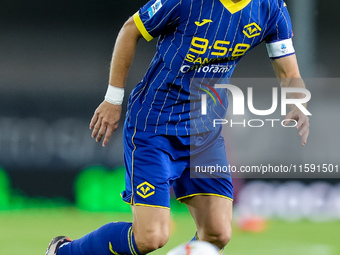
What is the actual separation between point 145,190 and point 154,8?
2.89 feet

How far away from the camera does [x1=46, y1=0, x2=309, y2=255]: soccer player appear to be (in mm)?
3469

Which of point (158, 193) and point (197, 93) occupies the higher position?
point (197, 93)

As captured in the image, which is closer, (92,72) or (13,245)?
(13,245)

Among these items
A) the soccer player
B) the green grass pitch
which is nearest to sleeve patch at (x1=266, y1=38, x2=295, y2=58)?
the soccer player

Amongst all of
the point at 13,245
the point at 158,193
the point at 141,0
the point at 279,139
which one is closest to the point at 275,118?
the point at 279,139

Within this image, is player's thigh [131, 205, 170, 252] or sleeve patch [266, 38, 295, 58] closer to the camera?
player's thigh [131, 205, 170, 252]

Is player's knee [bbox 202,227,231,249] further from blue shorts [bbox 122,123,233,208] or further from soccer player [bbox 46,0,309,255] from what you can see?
blue shorts [bbox 122,123,233,208]

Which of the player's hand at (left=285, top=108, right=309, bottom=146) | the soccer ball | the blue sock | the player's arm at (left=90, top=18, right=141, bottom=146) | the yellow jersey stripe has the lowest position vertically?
the blue sock

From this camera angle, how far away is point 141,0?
670 centimetres

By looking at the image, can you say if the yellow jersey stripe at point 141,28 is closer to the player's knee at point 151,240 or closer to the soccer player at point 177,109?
the soccer player at point 177,109

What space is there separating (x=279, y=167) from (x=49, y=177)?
6.85ft

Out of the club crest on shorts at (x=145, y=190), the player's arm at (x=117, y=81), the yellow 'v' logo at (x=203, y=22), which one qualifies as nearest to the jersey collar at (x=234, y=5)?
the yellow 'v' logo at (x=203, y=22)

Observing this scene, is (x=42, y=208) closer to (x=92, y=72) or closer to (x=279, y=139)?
(x=92, y=72)

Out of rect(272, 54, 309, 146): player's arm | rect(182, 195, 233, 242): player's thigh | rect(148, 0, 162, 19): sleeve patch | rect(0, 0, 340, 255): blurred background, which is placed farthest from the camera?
rect(0, 0, 340, 255): blurred background
